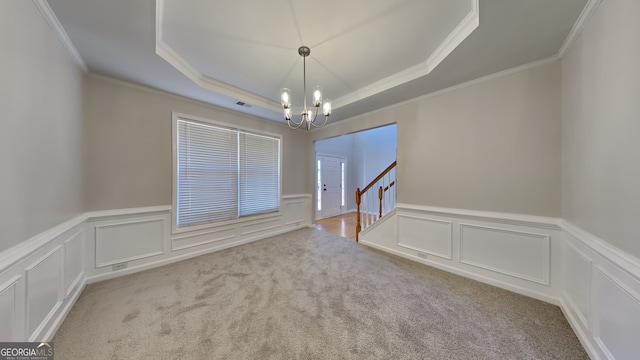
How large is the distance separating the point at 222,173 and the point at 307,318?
2.73 meters

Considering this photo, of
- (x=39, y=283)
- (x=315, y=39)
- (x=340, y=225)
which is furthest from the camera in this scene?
(x=340, y=225)

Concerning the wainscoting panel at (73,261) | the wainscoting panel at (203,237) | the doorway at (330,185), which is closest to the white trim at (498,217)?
the wainscoting panel at (203,237)

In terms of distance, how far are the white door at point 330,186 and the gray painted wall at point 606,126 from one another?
4.98 meters

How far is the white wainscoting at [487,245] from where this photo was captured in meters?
1.98

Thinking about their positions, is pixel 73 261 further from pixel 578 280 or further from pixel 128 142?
pixel 578 280

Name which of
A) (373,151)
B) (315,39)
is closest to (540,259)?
(315,39)

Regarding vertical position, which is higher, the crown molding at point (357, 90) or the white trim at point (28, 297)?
the crown molding at point (357, 90)

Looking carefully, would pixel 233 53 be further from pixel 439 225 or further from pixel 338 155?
pixel 338 155

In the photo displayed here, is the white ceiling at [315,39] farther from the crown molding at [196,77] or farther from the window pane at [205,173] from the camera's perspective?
the window pane at [205,173]

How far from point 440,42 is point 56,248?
3960 mm

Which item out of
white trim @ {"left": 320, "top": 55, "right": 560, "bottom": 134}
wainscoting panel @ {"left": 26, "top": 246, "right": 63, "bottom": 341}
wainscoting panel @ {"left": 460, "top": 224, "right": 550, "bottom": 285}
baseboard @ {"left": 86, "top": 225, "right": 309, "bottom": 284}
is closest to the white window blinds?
baseboard @ {"left": 86, "top": 225, "right": 309, "bottom": 284}

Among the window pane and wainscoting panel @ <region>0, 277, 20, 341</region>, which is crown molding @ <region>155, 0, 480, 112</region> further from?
wainscoting panel @ <region>0, 277, 20, 341</region>

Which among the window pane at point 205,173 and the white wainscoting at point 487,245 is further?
the window pane at point 205,173

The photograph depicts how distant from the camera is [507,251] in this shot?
219 centimetres
